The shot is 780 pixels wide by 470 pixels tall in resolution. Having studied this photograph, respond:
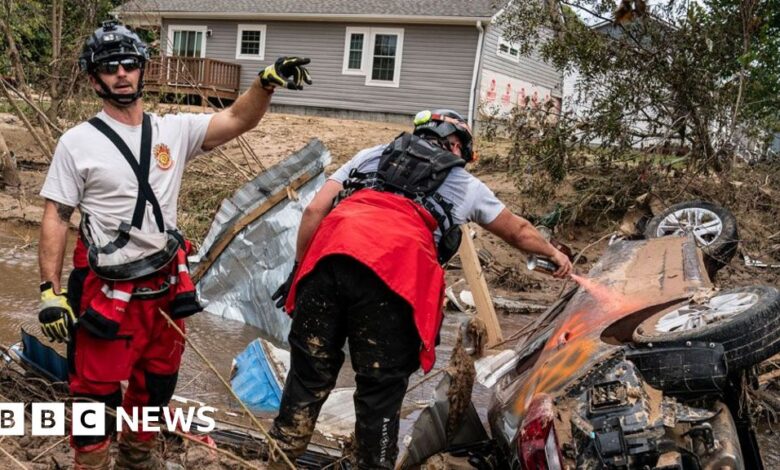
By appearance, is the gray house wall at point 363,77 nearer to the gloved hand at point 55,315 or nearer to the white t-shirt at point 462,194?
the white t-shirt at point 462,194

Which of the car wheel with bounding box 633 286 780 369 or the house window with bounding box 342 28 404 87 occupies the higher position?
the house window with bounding box 342 28 404 87

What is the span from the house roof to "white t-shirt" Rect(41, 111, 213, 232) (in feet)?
53.4

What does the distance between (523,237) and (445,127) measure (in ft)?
Answer: 1.95

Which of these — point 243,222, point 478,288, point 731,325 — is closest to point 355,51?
point 243,222

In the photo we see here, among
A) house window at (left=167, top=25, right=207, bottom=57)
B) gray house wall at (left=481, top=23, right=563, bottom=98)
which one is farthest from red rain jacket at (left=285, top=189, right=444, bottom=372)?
house window at (left=167, top=25, right=207, bottom=57)

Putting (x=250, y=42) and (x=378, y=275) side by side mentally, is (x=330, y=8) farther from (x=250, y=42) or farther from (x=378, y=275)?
(x=378, y=275)

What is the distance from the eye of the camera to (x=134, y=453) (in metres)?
3.29

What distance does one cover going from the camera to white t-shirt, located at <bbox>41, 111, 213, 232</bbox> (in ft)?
9.63

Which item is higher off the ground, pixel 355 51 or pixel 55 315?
pixel 355 51

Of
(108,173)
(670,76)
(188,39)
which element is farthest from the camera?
A: (188,39)

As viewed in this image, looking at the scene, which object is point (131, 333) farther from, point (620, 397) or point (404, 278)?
point (620, 397)

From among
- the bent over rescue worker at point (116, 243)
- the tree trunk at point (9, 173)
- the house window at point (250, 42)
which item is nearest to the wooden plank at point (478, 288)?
the bent over rescue worker at point (116, 243)

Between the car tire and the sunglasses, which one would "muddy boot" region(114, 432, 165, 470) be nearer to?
the sunglasses

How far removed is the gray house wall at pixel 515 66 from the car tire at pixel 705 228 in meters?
11.4
